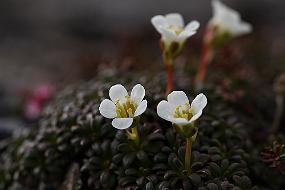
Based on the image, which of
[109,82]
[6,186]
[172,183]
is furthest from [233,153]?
[6,186]

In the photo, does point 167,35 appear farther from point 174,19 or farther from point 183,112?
point 183,112

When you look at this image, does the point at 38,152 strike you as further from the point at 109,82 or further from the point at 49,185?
the point at 109,82

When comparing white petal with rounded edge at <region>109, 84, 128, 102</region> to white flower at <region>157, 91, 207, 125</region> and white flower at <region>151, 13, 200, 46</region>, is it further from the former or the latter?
white flower at <region>151, 13, 200, 46</region>

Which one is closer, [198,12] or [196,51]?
[196,51]

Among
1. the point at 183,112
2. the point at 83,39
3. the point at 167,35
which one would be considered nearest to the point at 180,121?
the point at 183,112

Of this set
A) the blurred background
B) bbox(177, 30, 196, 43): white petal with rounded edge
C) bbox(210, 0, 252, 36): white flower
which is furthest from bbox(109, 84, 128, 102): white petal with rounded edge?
the blurred background
